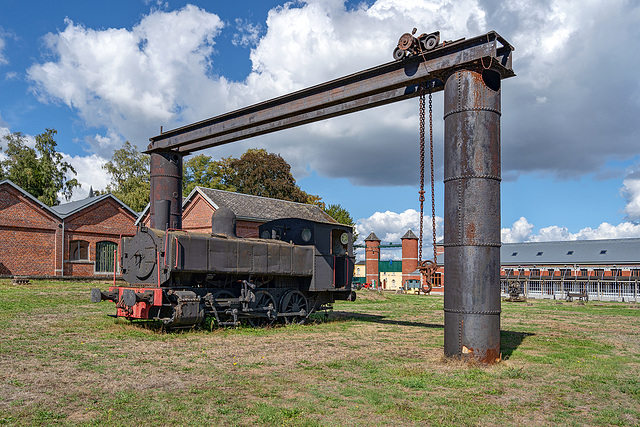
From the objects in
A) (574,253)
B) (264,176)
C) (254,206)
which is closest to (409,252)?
(574,253)

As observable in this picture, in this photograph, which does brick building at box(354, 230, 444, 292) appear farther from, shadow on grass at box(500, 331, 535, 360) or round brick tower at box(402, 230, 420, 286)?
shadow on grass at box(500, 331, 535, 360)

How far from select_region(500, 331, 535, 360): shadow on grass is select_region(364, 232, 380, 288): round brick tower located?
27638 millimetres

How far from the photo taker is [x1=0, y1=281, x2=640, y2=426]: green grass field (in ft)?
18.1

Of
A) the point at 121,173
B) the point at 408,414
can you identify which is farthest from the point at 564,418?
the point at 121,173

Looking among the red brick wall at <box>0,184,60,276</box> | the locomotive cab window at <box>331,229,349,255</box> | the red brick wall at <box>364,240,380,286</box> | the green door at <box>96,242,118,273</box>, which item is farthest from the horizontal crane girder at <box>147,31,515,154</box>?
the red brick wall at <box>364,240,380,286</box>

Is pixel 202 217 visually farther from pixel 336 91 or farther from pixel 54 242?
pixel 336 91

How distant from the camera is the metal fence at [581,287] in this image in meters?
35.1

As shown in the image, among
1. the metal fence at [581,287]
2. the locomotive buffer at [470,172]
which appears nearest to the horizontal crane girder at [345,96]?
the locomotive buffer at [470,172]

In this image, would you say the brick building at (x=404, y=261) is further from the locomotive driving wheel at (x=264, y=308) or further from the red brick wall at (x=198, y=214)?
the locomotive driving wheel at (x=264, y=308)

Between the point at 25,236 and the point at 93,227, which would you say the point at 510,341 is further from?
the point at 93,227

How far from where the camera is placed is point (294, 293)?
47.6 ft

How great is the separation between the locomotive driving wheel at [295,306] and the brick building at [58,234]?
735 inches

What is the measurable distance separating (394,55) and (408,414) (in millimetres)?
6957

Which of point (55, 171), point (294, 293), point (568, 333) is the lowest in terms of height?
point (568, 333)
